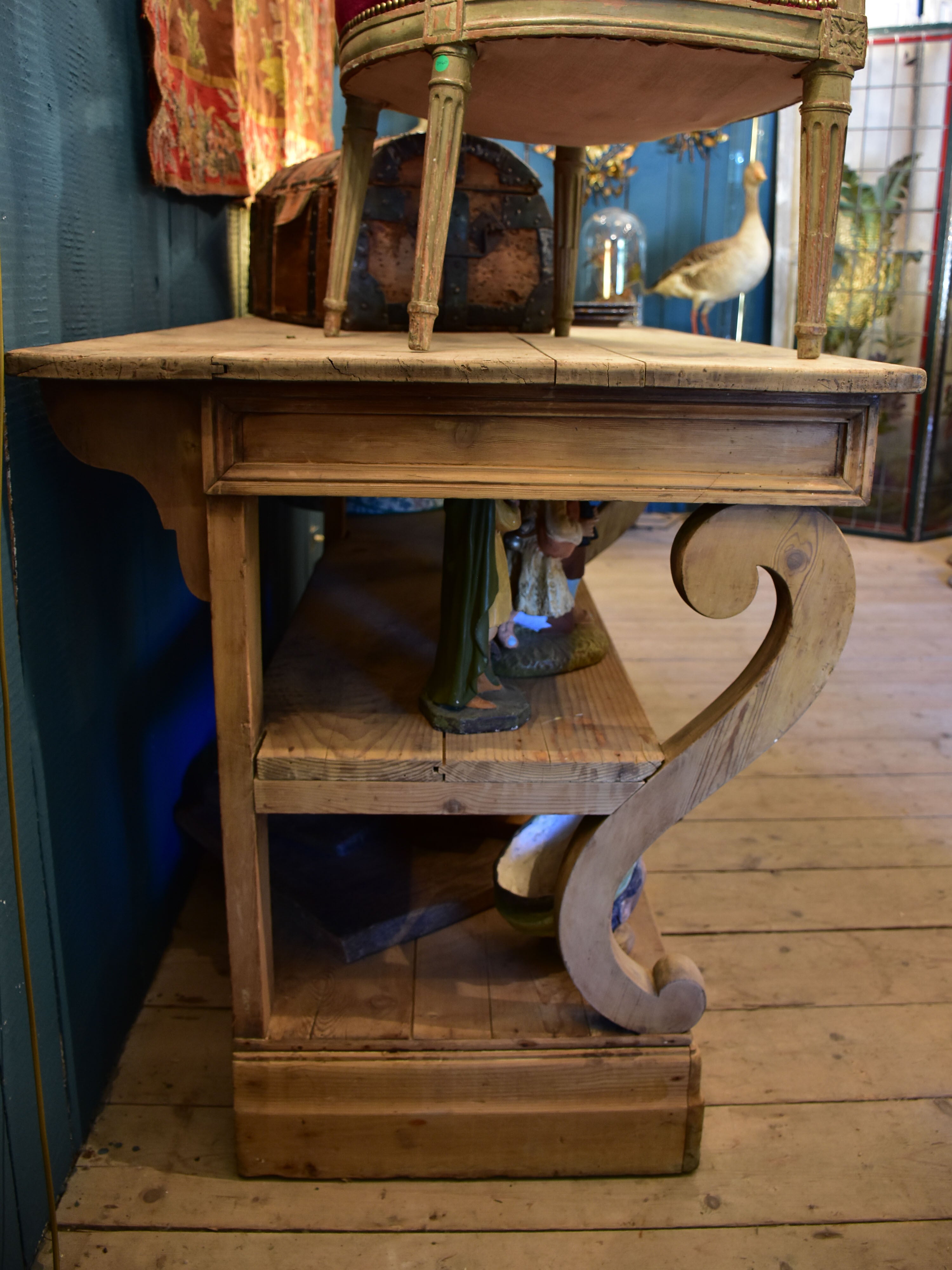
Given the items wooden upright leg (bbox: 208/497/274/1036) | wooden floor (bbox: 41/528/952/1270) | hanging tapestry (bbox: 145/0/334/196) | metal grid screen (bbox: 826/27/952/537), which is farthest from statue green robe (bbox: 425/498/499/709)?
metal grid screen (bbox: 826/27/952/537)

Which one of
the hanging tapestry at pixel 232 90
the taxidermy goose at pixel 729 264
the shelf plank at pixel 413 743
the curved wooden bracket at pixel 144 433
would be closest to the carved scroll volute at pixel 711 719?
the shelf plank at pixel 413 743

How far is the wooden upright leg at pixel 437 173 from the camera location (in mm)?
952

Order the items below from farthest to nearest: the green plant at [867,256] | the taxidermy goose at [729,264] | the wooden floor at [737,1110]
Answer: the green plant at [867,256] → the taxidermy goose at [729,264] → the wooden floor at [737,1110]

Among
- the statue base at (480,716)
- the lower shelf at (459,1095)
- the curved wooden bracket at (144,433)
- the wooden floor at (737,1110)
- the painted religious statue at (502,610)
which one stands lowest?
the wooden floor at (737,1110)

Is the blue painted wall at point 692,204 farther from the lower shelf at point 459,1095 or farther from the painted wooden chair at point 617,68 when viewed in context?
the lower shelf at point 459,1095

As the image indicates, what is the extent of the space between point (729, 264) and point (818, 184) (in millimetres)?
2952

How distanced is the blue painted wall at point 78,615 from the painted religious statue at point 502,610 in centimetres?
40

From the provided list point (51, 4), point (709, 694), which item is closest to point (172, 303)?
point (51, 4)

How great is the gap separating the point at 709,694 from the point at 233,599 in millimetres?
1764

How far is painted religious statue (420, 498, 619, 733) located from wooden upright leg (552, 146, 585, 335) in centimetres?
41

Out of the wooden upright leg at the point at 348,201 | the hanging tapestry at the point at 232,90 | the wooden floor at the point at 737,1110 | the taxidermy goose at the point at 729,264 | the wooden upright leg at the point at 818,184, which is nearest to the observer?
the wooden upright leg at the point at 818,184

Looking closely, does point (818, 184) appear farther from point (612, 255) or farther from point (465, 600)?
point (612, 255)

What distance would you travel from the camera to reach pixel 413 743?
42.4 inches

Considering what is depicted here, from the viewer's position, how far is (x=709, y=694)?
2547mm
